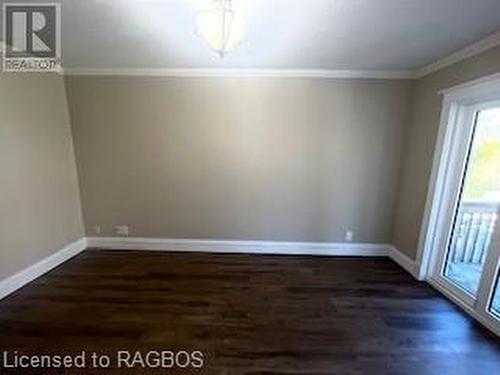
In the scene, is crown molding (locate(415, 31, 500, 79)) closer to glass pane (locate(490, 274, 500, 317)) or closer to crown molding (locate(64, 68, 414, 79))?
crown molding (locate(64, 68, 414, 79))

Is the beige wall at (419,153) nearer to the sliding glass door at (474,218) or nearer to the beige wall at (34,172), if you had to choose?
the sliding glass door at (474,218)

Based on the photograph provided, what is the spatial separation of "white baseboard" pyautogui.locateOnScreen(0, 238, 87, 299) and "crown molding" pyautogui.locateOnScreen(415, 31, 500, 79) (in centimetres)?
499

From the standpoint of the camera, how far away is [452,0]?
196 cm

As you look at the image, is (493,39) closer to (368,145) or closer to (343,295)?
(368,145)

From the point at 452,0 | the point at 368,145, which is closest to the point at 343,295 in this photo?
the point at 368,145

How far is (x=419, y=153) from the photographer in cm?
374

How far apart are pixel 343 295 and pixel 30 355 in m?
2.78

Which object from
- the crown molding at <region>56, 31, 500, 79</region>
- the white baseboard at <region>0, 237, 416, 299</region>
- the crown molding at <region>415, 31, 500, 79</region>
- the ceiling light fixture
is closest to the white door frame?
the crown molding at <region>415, 31, 500, 79</region>

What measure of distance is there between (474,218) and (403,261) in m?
1.10

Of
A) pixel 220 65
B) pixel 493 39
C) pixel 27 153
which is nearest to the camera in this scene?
pixel 493 39

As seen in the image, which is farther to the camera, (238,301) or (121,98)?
(121,98)

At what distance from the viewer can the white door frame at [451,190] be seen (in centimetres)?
272

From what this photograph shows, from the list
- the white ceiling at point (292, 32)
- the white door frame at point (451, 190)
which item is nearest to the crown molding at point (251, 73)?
the white ceiling at point (292, 32)

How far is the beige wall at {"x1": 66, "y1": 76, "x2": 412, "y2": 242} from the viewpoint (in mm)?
3986
